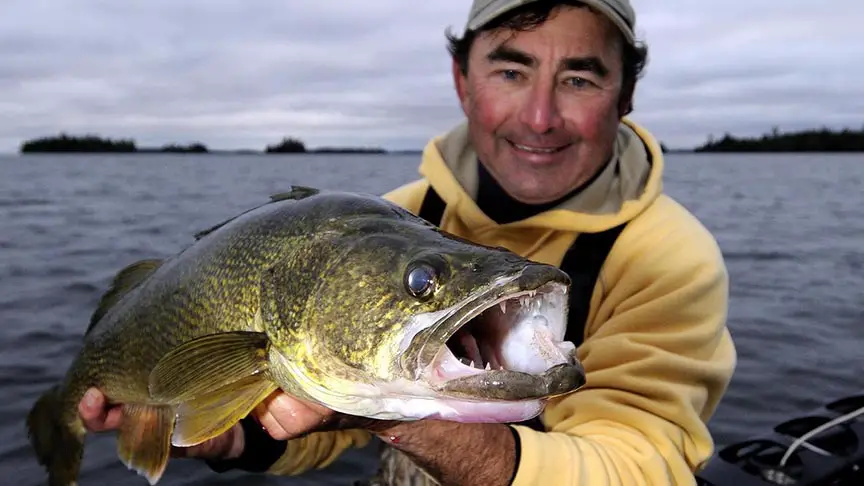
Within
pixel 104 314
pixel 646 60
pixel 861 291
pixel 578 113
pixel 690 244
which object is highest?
pixel 646 60

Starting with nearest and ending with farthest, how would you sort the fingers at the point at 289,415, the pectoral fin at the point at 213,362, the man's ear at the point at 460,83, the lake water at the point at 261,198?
1. the pectoral fin at the point at 213,362
2. the fingers at the point at 289,415
3. the man's ear at the point at 460,83
4. the lake water at the point at 261,198

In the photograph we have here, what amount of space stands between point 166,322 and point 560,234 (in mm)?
1717

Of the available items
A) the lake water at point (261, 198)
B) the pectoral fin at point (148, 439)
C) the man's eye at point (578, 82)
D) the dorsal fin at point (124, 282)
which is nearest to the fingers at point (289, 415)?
the pectoral fin at point (148, 439)

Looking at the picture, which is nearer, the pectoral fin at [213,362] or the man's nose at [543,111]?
the pectoral fin at [213,362]

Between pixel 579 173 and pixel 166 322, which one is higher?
pixel 579 173

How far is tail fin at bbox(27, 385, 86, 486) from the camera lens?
3305mm

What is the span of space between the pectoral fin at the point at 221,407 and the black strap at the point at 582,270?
4.40 feet

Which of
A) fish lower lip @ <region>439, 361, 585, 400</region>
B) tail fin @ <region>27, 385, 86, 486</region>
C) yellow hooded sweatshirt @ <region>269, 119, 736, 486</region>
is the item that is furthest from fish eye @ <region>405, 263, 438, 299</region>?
tail fin @ <region>27, 385, 86, 486</region>

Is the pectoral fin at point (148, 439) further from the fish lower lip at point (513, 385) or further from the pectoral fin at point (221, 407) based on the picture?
the fish lower lip at point (513, 385)

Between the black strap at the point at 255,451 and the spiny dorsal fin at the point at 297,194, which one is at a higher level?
the spiny dorsal fin at the point at 297,194

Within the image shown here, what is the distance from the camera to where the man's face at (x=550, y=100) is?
3.18 m

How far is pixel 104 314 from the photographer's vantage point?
321 centimetres

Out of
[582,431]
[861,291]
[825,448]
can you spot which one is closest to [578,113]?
[582,431]

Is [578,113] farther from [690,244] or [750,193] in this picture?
[750,193]
